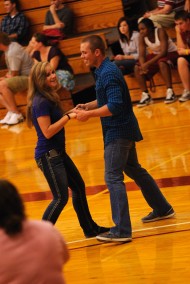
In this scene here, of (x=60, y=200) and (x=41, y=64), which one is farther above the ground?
(x=41, y=64)

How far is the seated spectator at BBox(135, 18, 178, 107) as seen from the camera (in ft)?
35.2

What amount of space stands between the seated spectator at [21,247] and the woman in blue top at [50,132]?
7.77ft

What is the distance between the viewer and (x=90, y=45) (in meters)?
5.29

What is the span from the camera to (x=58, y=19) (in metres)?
12.1

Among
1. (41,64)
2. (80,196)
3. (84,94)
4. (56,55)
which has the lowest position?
(84,94)

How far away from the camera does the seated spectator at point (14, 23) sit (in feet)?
41.2

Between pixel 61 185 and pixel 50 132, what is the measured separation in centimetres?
39

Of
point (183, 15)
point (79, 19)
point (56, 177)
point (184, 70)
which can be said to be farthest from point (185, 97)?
point (56, 177)

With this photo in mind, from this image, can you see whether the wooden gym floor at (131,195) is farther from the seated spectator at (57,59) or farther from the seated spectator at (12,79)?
the seated spectator at (57,59)

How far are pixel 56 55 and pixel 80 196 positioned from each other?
581 cm

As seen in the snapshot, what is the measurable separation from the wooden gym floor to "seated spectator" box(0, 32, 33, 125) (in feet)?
1.30

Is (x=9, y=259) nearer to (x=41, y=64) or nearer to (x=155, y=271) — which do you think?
(x=155, y=271)

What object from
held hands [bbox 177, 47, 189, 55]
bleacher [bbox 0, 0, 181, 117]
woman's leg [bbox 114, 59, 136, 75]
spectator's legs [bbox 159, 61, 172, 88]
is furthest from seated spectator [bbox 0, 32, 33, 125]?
held hands [bbox 177, 47, 189, 55]

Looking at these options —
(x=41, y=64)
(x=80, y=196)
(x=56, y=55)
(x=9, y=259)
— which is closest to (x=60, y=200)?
(x=80, y=196)
